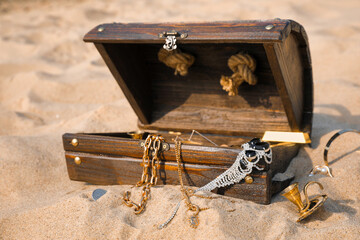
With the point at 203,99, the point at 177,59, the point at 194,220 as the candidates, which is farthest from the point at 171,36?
the point at 194,220

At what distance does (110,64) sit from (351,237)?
61.5 inches

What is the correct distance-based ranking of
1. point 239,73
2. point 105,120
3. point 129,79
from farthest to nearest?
1. point 105,120
2. point 129,79
3. point 239,73

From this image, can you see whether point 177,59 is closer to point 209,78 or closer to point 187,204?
point 209,78

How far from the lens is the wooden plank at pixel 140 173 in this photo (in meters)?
2.01

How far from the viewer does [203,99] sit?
2.82 metres

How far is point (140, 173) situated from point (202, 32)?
0.81 metres

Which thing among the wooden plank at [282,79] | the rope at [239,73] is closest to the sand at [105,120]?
the wooden plank at [282,79]

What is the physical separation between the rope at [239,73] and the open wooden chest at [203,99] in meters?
0.07

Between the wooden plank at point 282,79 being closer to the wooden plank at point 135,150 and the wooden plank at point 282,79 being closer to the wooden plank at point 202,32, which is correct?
the wooden plank at point 202,32

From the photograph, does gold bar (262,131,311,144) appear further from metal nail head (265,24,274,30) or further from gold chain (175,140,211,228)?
metal nail head (265,24,274,30)

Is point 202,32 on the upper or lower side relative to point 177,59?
upper

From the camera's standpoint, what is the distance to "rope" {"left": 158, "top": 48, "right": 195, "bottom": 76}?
8.43 feet

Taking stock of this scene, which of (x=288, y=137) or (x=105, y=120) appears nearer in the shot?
(x=288, y=137)

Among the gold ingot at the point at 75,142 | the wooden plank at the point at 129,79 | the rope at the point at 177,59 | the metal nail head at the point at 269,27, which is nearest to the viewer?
the metal nail head at the point at 269,27
